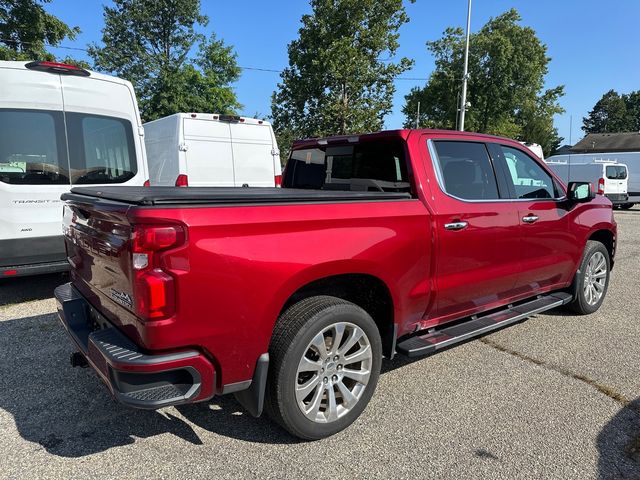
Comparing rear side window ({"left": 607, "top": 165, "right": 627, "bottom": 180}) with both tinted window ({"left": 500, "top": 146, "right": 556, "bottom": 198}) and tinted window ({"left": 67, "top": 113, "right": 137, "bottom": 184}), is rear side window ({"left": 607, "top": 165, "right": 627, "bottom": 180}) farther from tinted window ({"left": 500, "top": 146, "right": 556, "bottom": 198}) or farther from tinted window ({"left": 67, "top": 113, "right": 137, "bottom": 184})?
tinted window ({"left": 67, "top": 113, "right": 137, "bottom": 184})

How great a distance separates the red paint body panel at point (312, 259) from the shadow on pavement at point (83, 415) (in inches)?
Result: 27.6

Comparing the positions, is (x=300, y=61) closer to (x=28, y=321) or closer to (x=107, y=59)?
(x=107, y=59)

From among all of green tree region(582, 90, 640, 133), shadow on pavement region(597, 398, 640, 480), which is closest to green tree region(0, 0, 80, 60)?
shadow on pavement region(597, 398, 640, 480)

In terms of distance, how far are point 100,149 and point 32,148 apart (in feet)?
2.34

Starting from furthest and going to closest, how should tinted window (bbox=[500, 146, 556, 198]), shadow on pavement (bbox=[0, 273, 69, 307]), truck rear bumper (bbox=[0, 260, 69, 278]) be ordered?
shadow on pavement (bbox=[0, 273, 69, 307]) → truck rear bumper (bbox=[0, 260, 69, 278]) → tinted window (bbox=[500, 146, 556, 198])

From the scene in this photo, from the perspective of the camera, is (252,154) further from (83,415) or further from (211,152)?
(83,415)

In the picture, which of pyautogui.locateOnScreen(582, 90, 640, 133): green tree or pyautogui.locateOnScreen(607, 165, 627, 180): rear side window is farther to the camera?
pyautogui.locateOnScreen(582, 90, 640, 133): green tree

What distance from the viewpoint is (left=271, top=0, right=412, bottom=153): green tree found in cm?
2372

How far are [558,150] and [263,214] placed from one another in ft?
263

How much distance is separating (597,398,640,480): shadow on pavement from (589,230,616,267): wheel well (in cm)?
251

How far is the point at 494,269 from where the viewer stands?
3660 millimetres

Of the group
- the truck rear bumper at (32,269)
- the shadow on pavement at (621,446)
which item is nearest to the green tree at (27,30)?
the truck rear bumper at (32,269)

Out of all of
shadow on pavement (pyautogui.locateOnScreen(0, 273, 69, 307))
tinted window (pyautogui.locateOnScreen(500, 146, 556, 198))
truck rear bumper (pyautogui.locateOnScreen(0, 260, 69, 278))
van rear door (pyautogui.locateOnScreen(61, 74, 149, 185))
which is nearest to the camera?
tinted window (pyautogui.locateOnScreen(500, 146, 556, 198))

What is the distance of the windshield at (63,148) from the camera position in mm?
4766
